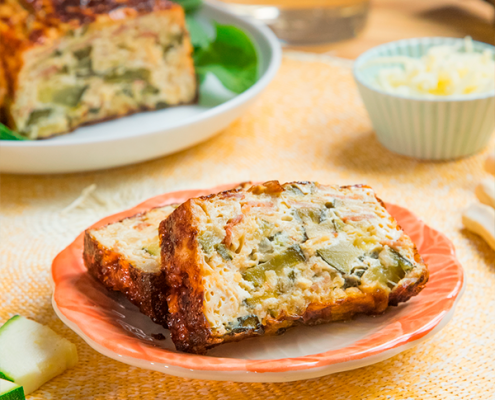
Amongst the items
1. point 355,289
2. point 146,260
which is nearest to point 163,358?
point 146,260

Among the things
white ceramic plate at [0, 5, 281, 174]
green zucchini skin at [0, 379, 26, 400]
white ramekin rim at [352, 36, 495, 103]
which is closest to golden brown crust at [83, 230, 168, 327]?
green zucchini skin at [0, 379, 26, 400]

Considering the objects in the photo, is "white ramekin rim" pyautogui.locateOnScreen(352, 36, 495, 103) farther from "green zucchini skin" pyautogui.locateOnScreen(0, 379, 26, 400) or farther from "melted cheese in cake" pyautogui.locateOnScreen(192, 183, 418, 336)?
"green zucchini skin" pyautogui.locateOnScreen(0, 379, 26, 400)

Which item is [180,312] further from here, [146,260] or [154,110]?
[154,110]

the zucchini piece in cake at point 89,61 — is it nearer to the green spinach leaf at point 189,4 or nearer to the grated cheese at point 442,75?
the green spinach leaf at point 189,4

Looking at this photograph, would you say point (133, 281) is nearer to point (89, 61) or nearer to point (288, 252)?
point (288, 252)

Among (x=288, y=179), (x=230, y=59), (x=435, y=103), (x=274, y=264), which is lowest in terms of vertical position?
(x=288, y=179)

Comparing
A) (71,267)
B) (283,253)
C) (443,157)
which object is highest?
(283,253)

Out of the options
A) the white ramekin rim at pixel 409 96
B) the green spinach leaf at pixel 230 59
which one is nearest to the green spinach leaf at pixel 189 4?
the green spinach leaf at pixel 230 59

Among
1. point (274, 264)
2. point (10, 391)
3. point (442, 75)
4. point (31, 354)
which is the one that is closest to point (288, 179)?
point (442, 75)
